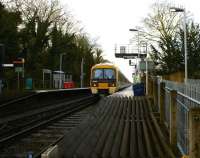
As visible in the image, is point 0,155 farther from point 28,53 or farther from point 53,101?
point 28,53

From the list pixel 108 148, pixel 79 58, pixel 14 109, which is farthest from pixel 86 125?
pixel 79 58

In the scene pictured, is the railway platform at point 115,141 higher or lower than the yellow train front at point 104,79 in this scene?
lower

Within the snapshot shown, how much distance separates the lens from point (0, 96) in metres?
30.2

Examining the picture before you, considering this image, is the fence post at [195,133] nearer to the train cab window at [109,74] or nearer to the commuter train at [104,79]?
the commuter train at [104,79]

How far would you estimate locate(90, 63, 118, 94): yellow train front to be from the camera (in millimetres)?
45469

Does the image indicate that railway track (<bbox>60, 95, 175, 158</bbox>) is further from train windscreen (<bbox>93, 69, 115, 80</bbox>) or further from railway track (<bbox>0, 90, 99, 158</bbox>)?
train windscreen (<bbox>93, 69, 115, 80</bbox>)

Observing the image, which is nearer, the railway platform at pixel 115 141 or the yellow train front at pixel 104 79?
the railway platform at pixel 115 141

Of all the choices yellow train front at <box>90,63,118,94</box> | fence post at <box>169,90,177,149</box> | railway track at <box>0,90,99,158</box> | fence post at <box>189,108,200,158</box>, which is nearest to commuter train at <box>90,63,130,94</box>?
yellow train front at <box>90,63,118,94</box>

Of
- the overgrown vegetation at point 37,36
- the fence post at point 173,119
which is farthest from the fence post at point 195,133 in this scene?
the overgrown vegetation at point 37,36

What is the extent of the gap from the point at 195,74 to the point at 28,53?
3245 cm

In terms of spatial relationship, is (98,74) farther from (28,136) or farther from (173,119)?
(173,119)

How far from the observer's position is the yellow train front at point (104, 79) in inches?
1790

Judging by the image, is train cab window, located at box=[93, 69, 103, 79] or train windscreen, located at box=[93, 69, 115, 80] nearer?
train windscreen, located at box=[93, 69, 115, 80]

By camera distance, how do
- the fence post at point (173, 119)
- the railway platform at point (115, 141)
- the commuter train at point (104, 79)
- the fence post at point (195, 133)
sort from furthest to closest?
1. the commuter train at point (104, 79)
2. the fence post at point (173, 119)
3. the railway platform at point (115, 141)
4. the fence post at point (195, 133)
